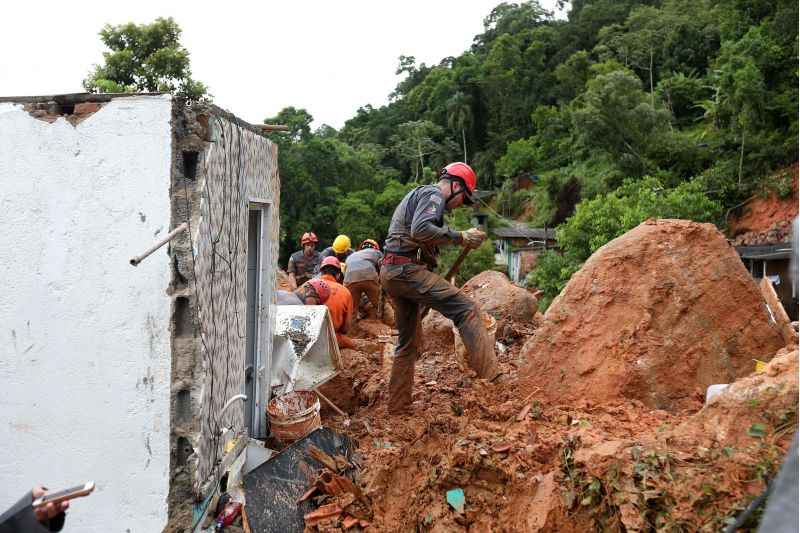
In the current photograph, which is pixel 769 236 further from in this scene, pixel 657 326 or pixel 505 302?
pixel 657 326

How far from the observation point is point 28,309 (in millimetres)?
3998

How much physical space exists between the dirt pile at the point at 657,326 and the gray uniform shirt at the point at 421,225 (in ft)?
4.21

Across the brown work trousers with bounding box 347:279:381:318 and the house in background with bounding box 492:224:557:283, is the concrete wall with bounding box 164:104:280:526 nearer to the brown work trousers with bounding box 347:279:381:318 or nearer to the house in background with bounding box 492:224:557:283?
the brown work trousers with bounding box 347:279:381:318

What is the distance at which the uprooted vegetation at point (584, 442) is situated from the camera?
10.6ft

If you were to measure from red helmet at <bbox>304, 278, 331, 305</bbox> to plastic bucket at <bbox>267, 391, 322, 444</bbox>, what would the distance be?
1.78 metres

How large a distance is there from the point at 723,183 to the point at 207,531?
24492 mm

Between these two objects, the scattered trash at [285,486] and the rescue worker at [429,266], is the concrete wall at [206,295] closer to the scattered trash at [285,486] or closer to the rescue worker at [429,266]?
the scattered trash at [285,486]

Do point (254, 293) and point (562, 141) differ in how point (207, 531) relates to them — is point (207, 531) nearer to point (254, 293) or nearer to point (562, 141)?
point (254, 293)

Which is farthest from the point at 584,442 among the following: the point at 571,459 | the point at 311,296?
the point at 311,296

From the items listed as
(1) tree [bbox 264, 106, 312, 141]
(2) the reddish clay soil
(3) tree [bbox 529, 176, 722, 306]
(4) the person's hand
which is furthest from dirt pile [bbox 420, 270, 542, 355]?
(1) tree [bbox 264, 106, 312, 141]

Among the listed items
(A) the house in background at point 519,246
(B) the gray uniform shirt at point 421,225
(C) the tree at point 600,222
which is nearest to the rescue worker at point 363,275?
(B) the gray uniform shirt at point 421,225

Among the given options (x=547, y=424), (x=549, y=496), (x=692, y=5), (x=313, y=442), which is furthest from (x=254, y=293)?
(x=692, y=5)

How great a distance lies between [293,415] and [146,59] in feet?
60.1

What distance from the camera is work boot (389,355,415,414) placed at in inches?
222
